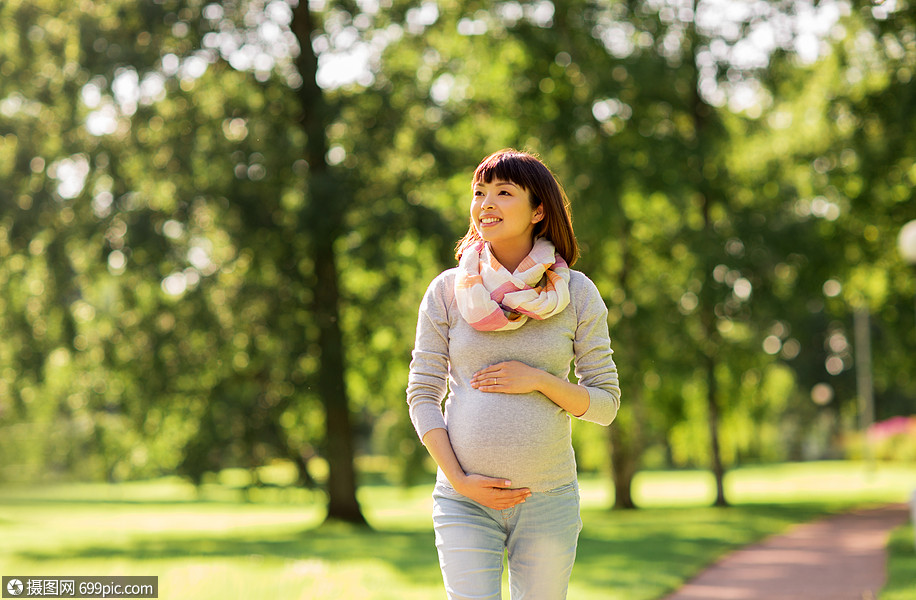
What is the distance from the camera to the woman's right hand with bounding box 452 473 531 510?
9.20ft

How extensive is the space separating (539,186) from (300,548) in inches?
458

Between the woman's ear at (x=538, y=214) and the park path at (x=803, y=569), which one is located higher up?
the woman's ear at (x=538, y=214)

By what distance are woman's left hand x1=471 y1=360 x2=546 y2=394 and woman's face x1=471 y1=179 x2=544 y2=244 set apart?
392 millimetres

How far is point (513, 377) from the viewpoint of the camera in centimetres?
281

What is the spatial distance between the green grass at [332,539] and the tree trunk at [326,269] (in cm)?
80

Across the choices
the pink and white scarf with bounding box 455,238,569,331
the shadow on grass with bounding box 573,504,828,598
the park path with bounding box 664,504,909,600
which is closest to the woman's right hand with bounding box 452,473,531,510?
the pink and white scarf with bounding box 455,238,569,331

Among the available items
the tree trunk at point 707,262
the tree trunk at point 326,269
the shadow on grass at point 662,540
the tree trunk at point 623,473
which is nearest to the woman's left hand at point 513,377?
the shadow on grass at point 662,540

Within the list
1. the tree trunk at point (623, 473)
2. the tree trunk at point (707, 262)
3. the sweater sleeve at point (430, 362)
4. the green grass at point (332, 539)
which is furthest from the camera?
the tree trunk at point (623, 473)

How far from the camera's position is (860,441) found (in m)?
40.3

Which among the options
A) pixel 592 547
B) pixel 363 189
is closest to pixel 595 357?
pixel 592 547

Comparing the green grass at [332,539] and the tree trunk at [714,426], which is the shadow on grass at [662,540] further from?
the tree trunk at [714,426]

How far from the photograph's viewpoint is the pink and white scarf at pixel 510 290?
2801 millimetres

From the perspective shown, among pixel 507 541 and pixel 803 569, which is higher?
pixel 507 541

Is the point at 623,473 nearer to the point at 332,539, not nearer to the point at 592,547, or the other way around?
the point at 332,539
